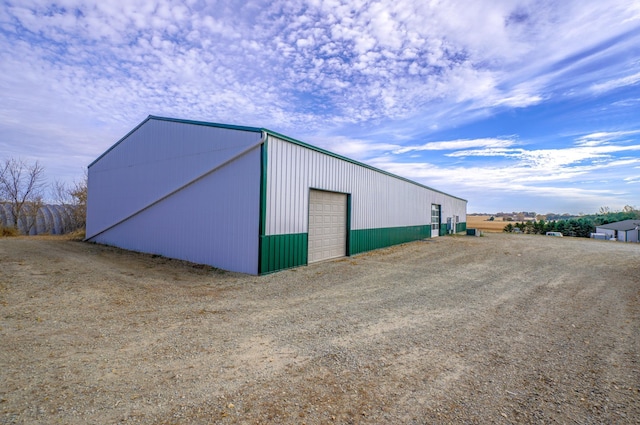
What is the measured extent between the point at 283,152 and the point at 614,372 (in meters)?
8.69

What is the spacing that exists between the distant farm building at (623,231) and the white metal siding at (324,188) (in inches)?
1124

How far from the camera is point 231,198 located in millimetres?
9953

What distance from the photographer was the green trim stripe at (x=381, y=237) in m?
14.4

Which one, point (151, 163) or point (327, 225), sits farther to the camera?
point (151, 163)

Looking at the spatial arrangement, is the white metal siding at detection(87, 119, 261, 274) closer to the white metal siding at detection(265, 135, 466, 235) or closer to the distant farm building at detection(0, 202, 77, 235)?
the white metal siding at detection(265, 135, 466, 235)

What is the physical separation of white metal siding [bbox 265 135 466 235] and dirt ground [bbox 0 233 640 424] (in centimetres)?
247

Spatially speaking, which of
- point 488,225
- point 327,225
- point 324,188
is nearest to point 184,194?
point 324,188

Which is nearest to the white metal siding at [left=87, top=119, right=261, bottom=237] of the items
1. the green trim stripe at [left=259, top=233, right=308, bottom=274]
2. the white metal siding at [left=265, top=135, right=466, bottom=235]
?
the white metal siding at [left=265, top=135, right=466, bottom=235]

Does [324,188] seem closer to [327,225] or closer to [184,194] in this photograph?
[327,225]

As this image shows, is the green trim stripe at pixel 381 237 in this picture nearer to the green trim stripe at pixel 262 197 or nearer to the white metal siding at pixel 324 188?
the white metal siding at pixel 324 188

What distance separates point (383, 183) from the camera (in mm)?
17109

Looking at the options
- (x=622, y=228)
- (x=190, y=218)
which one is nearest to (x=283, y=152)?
(x=190, y=218)

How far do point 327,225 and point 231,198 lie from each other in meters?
4.15

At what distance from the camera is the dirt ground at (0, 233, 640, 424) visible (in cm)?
299
